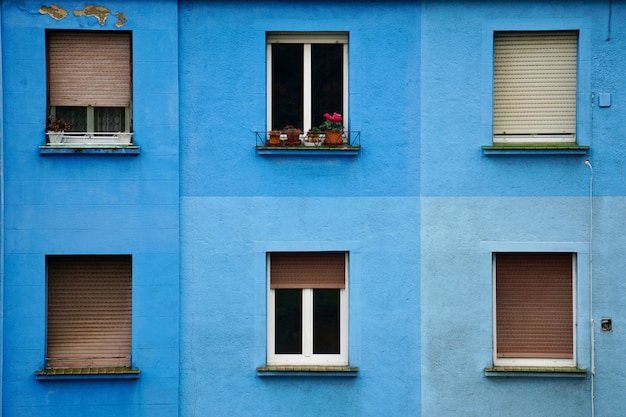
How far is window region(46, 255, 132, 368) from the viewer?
445 inches

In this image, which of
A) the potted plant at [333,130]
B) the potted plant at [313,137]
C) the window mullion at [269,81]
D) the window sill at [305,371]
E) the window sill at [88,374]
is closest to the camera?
the window sill at [88,374]

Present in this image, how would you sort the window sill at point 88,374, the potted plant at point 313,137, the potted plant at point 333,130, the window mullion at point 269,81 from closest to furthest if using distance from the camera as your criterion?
the window sill at point 88,374
the potted plant at point 333,130
the potted plant at point 313,137
the window mullion at point 269,81

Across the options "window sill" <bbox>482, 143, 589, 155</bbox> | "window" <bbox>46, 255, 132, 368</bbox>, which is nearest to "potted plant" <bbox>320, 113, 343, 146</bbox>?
"window sill" <bbox>482, 143, 589, 155</bbox>

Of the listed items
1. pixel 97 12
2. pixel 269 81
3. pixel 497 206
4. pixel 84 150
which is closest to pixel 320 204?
pixel 269 81

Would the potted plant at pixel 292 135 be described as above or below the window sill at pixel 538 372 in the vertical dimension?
above

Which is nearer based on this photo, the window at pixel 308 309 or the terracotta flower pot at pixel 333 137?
the terracotta flower pot at pixel 333 137

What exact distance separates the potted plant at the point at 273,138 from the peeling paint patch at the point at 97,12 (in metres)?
2.64

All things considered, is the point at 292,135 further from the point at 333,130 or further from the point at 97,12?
the point at 97,12

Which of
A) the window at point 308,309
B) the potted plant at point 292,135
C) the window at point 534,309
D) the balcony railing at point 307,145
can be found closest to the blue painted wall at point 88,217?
the balcony railing at point 307,145

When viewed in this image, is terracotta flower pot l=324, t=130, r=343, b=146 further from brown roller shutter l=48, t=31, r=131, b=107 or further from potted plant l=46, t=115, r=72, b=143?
potted plant l=46, t=115, r=72, b=143

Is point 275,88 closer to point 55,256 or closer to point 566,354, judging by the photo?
point 55,256

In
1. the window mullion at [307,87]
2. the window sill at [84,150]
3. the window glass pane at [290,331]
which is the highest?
the window mullion at [307,87]

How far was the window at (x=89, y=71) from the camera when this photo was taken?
11305 mm

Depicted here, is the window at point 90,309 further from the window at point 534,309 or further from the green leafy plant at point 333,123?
the window at point 534,309
